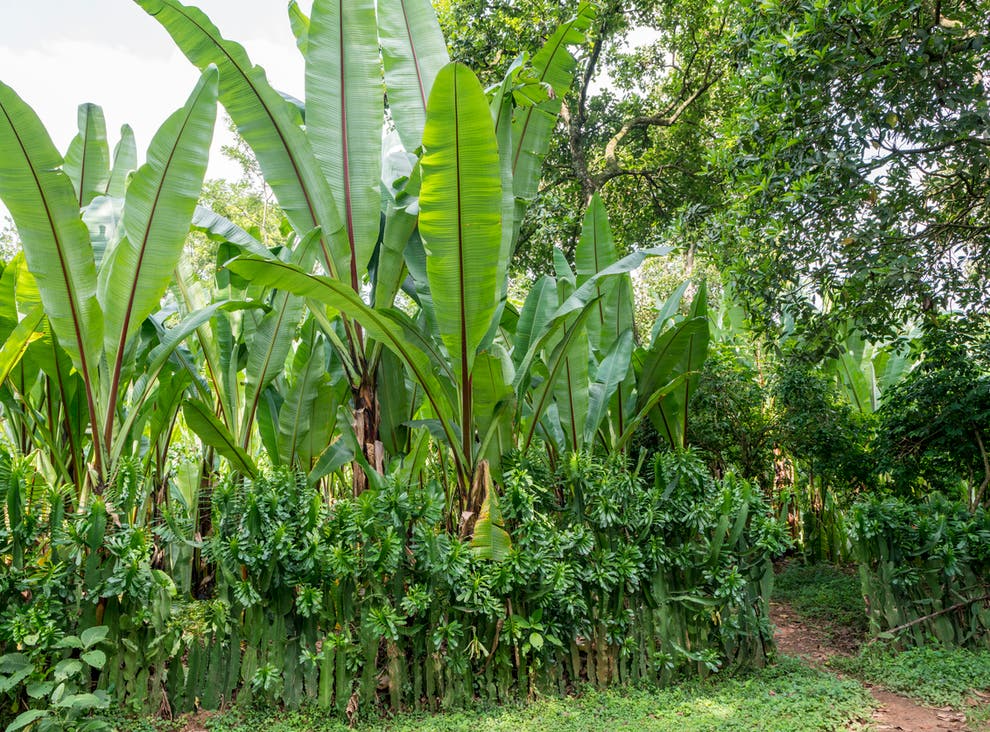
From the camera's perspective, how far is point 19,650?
2.71m

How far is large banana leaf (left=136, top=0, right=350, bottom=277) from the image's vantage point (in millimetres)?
3215

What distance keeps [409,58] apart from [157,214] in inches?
68.8

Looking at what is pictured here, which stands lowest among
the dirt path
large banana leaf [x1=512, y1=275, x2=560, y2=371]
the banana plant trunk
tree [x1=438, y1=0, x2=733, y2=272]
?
the dirt path

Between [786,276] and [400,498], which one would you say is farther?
[786,276]

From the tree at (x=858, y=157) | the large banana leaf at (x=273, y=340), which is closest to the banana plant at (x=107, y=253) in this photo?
the large banana leaf at (x=273, y=340)

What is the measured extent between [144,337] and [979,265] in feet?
17.5

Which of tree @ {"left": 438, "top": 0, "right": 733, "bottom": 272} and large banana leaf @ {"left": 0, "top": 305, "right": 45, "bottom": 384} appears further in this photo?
tree @ {"left": 438, "top": 0, "right": 733, "bottom": 272}

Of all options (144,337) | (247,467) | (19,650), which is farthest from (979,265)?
(19,650)

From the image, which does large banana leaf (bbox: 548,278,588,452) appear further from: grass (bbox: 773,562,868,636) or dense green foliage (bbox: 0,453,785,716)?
grass (bbox: 773,562,868,636)

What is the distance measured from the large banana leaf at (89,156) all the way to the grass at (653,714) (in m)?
2.96

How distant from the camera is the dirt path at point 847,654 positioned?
3.03 metres

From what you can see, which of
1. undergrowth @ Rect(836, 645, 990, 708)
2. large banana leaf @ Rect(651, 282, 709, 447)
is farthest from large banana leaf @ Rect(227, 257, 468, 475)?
undergrowth @ Rect(836, 645, 990, 708)

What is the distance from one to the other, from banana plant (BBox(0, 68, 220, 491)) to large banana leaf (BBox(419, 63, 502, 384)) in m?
1.06

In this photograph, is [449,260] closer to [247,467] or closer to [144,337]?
[247,467]
